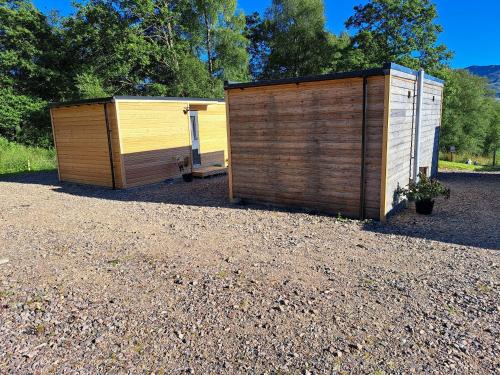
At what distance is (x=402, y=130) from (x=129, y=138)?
7218 millimetres

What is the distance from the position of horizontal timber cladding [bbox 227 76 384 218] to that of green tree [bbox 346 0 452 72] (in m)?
15.3

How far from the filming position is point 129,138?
10.6 metres

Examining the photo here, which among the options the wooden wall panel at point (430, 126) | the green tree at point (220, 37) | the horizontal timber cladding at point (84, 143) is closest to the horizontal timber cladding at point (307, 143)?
the wooden wall panel at point (430, 126)

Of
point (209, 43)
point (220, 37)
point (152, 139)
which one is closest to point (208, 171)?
point (152, 139)

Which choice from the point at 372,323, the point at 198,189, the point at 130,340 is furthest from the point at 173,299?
the point at 198,189

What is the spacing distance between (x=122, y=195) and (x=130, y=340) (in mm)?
7094

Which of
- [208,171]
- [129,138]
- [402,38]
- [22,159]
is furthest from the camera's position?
[402,38]

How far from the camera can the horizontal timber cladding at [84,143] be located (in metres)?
10.6

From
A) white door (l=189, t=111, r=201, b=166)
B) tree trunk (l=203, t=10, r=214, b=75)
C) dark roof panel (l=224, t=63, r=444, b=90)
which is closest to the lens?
dark roof panel (l=224, t=63, r=444, b=90)

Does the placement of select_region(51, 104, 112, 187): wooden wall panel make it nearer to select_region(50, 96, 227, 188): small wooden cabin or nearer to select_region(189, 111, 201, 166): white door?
select_region(50, 96, 227, 188): small wooden cabin

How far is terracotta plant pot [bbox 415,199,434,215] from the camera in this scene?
6742 millimetres

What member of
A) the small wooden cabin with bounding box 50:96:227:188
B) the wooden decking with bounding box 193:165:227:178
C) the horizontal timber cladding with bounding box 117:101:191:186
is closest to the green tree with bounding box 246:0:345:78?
the small wooden cabin with bounding box 50:96:227:188

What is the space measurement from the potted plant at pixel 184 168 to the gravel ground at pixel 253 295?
438 centimetres

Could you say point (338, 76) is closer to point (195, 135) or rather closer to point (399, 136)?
point (399, 136)
